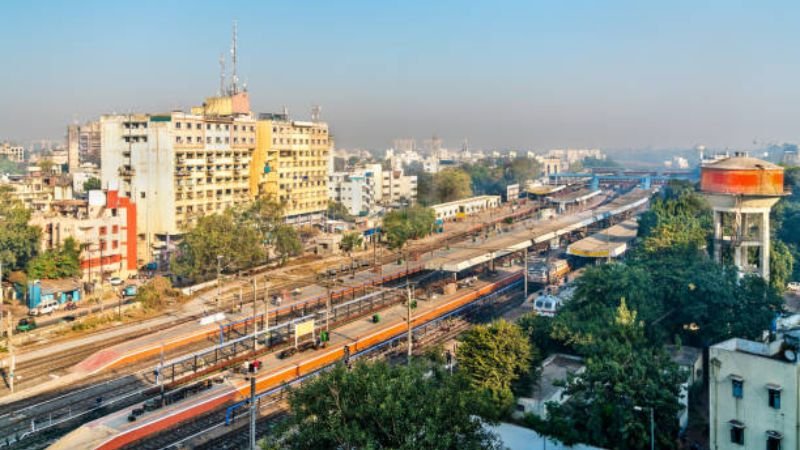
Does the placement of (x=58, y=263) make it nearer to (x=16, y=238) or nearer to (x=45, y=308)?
(x=16, y=238)

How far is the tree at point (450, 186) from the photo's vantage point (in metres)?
79.9

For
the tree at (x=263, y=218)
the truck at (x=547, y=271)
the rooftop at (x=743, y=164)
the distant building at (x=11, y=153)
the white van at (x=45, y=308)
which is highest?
the distant building at (x=11, y=153)

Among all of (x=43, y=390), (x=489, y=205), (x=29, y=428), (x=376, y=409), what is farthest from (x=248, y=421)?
(x=489, y=205)

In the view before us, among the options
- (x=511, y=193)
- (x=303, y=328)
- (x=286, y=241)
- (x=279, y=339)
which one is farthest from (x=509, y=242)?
(x=511, y=193)

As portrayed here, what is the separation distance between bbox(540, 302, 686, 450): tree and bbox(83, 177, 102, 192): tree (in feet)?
189

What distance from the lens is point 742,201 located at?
32.0 metres

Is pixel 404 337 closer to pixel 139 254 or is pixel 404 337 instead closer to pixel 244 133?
pixel 139 254

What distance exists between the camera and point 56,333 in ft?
96.8

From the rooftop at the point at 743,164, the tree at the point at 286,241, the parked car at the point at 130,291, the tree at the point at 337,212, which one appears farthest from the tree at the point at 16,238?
the rooftop at the point at 743,164

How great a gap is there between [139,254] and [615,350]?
3608 cm

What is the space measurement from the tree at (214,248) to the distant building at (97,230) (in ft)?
10.9

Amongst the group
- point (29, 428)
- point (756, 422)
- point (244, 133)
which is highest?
point (244, 133)

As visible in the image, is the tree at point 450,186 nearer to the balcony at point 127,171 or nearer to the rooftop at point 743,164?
the balcony at point 127,171

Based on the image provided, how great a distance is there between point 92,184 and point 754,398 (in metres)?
62.3
